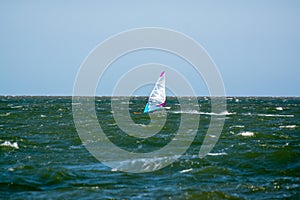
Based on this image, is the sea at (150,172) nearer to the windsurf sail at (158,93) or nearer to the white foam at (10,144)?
the white foam at (10,144)

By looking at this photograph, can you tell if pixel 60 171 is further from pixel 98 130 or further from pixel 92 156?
pixel 98 130

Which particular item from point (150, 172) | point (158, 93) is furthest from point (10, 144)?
point (158, 93)

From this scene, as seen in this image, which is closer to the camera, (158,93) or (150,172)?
(150,172)

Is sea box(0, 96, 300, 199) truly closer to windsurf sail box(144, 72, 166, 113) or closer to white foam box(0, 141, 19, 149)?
white foam box(0, 141, 19, 149)

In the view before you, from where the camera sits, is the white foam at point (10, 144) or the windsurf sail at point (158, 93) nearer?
the white foam at point (10, 144)

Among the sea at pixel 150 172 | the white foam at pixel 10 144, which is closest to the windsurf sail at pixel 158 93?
the sea at pixel 150 172

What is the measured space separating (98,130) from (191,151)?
15.0 m

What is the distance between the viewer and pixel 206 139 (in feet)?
110

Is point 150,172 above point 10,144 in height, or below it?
below

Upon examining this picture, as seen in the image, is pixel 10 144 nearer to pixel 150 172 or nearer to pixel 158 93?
pixel 150 172

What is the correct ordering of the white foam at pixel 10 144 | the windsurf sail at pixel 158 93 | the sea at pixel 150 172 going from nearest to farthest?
the sea at pixel 150 172, the white foam at pixel 10 144, the windsurf sail at pixel 158 93

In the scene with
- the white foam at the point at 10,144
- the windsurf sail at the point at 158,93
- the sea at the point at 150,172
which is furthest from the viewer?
the windsurf sail at the point at 158,93

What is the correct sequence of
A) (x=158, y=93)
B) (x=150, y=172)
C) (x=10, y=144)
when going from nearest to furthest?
(x=150, y=172), (x=10, y=144), (x=158, y=93)

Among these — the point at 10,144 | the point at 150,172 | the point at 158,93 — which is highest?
the point at 158,93
